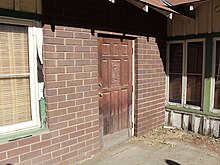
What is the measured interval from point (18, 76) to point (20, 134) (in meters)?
0.82

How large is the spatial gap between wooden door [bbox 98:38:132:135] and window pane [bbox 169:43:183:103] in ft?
4.69

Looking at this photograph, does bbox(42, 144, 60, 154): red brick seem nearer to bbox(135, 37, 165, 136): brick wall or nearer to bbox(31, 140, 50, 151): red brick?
bbox(31, 140, 50, 151): red brick

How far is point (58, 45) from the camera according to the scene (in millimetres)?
3355

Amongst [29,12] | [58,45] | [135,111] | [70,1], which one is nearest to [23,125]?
[58,45]

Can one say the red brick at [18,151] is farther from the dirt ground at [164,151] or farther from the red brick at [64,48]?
the red brick at [64,48]

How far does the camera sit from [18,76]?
306cm

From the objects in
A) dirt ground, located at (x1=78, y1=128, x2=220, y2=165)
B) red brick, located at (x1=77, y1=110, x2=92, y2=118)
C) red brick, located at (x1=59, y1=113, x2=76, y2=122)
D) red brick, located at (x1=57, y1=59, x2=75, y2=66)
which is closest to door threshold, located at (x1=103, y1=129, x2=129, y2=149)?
dirt ground, located at (x1=78, y1=128, x2=220, y2=165)

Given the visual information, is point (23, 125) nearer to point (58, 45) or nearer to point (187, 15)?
point (58, 45)

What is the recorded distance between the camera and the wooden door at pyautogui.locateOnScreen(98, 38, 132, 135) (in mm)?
4160

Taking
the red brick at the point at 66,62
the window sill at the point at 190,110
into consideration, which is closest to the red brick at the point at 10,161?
the red brick at the point at 66,62

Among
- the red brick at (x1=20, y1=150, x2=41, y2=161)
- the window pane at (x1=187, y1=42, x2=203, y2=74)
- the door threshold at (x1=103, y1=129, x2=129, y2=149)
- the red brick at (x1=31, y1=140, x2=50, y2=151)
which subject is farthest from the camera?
the window pane at (x1=187, y1=42, x2=203, y2=74)

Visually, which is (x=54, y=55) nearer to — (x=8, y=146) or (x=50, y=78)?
(x=50, y=78)

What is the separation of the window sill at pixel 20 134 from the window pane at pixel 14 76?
6.2 inches

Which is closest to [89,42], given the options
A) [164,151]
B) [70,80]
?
[70,80]
